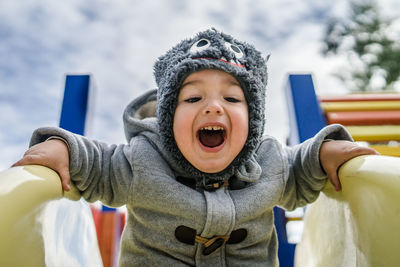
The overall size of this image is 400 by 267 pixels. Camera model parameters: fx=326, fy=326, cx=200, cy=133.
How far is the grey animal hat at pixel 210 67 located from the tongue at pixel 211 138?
0.08 m

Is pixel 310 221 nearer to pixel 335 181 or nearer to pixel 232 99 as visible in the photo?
pixel 335 181

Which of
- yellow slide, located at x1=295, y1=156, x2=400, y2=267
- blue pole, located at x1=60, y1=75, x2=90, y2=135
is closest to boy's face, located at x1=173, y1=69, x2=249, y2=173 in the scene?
yellow slide, located at x1=295, y1=156, x2=400, y2=267

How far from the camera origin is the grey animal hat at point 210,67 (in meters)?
0.96

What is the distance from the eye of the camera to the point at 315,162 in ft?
3.17

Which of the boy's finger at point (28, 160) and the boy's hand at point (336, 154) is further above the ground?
the boy's hand at point (336, 154)

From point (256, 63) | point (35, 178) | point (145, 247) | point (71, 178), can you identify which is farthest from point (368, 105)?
point (35, 178)

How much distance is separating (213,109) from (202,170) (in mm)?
188

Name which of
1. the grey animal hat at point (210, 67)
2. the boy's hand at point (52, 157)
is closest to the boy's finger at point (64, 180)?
the boy's hand at point (52, 157)

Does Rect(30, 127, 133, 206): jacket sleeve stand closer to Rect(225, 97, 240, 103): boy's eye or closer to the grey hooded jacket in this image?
the grey hooded jacket

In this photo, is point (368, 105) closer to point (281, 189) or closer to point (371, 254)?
point (281, 189)

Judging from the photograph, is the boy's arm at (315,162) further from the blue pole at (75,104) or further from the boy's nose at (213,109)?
the blue pole at (75,104)

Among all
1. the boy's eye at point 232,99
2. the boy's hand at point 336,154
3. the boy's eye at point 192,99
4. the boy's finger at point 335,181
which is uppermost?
the boy's eye at point 232,99

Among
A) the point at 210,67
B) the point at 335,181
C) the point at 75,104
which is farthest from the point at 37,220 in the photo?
the point at 75,104

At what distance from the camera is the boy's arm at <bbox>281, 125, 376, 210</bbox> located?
874 mm
